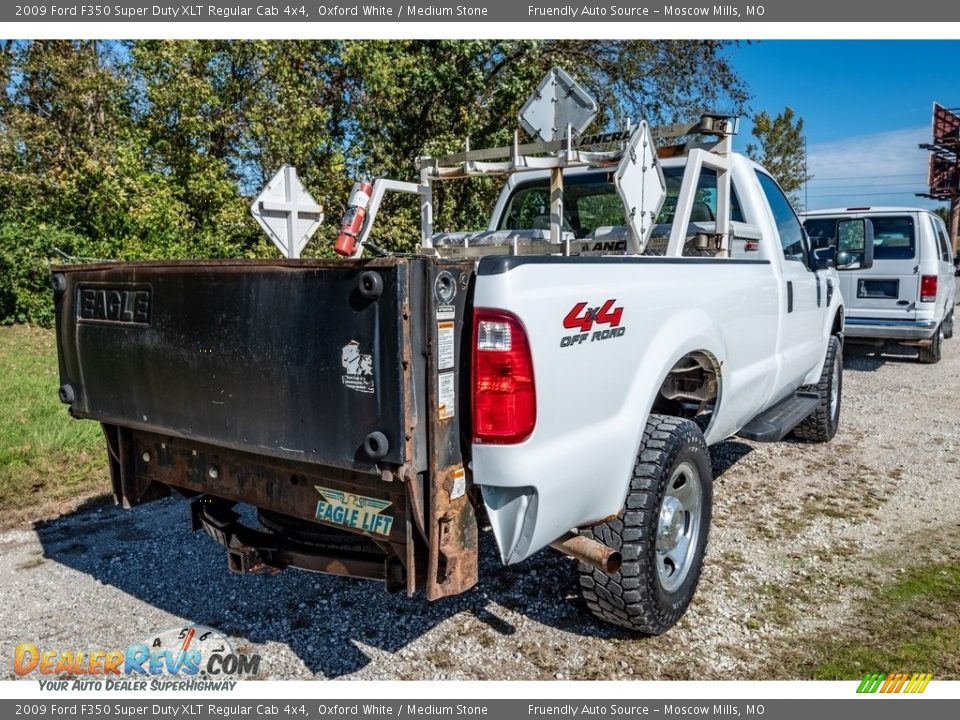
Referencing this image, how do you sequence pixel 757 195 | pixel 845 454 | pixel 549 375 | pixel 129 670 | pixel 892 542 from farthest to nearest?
1. pixel 845 454
2. pixel 757 195
3. pixel 892 542
4. pixel 129 670
5. pixel 549 375

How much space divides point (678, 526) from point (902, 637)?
41.8 inches

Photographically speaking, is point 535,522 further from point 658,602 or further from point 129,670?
point 129,670

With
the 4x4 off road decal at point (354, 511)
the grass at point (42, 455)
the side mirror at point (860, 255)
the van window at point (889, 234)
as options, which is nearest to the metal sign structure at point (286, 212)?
the grass at point (42, 455)

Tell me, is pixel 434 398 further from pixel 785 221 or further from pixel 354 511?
pixel 785 221

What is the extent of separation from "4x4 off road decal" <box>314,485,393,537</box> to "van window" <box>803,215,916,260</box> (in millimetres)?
8820

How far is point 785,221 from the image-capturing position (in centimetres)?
521

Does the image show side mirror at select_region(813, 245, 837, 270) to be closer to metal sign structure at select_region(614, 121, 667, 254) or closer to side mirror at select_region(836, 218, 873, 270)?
side mirror at select_region(836, 218, 873, 270)

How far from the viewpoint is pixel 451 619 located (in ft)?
11.6

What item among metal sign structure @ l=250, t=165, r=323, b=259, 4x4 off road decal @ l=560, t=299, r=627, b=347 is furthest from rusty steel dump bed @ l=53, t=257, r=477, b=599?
metal sign structure @ l=250, t=165, r=323, b=259

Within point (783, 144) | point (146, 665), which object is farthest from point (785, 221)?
point (783, 144)

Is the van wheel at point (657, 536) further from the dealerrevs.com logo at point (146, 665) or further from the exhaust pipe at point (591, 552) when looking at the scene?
the dealerrevs.com logo at point (146, 665)

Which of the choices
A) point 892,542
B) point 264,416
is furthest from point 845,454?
point 264,416

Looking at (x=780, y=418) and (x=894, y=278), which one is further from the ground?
(x=894, y=278)

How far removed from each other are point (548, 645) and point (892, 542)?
2389mm
